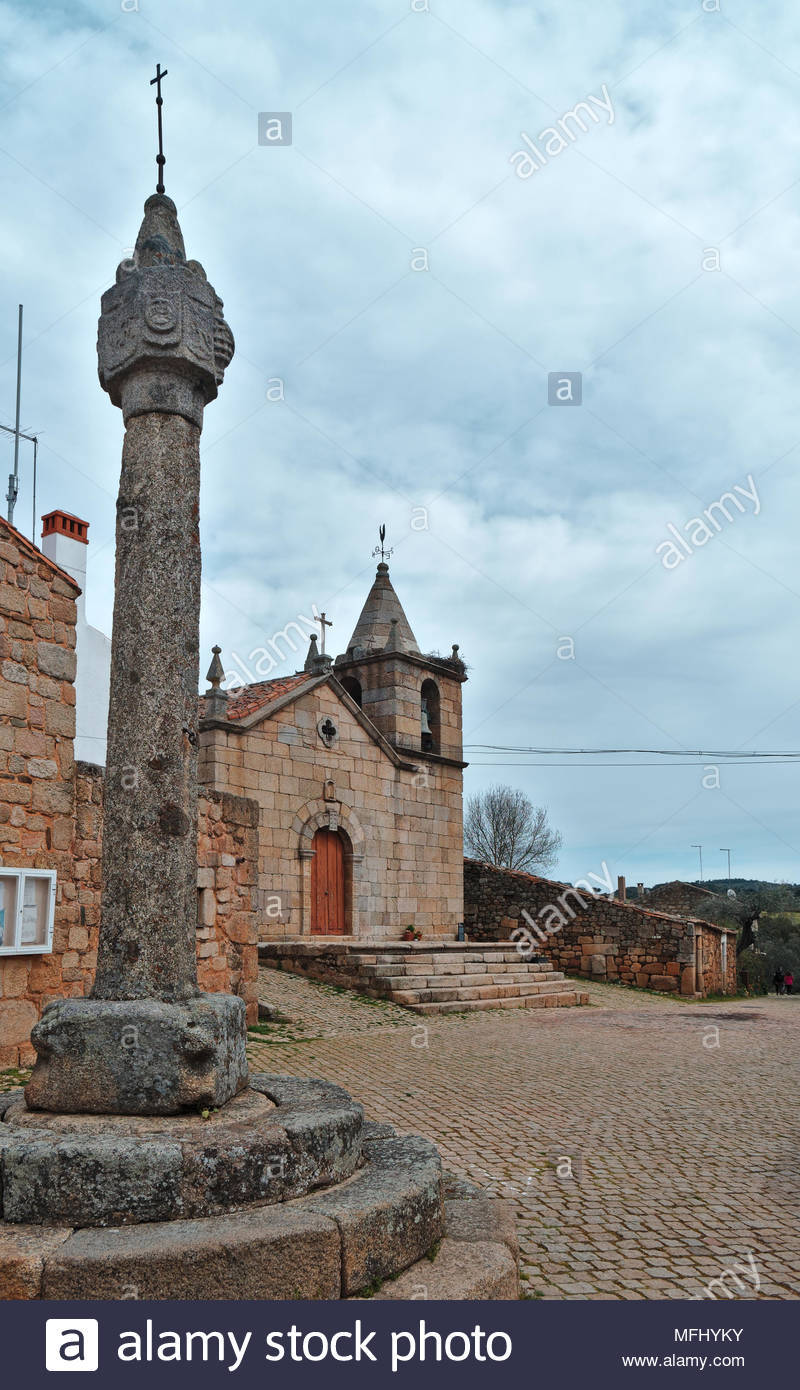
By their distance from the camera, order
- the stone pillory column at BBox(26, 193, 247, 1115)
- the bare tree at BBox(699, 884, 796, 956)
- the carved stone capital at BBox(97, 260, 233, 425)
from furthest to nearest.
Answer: the bare tree at BBox(699, 884, 796, 956), the carved stone capital at BBox(97, 260, 233, 425), the stone pillory column at BBox(26, 193, 247, 1115)

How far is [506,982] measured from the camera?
14875 millimetres

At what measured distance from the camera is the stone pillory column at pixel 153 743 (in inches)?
134

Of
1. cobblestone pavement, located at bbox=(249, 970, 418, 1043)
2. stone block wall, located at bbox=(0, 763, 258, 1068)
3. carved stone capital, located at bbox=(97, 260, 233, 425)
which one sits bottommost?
cobblestone pavement, located at bbox=(249, 970, 418, 1043)

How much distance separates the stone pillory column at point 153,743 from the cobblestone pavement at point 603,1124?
1.67 m

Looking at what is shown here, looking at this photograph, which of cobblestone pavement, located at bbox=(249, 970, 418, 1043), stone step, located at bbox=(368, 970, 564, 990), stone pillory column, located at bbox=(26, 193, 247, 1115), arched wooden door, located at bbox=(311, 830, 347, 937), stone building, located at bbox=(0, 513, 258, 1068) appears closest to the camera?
stone pillory column, located at bbox=(26, 193, 247, 1115)

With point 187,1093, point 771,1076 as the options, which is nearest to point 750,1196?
point 187,1093

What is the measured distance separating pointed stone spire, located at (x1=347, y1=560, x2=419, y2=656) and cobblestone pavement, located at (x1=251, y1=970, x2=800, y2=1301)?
908 cm

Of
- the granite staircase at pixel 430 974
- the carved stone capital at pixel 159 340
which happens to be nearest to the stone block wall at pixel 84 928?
the carved stone capital at pixel 159 340

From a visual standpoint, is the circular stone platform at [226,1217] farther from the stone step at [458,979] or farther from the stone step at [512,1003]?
the stone step at [458,979]

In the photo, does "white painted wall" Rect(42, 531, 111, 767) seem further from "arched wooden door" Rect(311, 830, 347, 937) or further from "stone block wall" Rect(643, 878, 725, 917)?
"stone block wall" Rect(643, 878, 725, 917)

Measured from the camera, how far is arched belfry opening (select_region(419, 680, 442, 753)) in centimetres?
2088

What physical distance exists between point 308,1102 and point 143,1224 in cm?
90

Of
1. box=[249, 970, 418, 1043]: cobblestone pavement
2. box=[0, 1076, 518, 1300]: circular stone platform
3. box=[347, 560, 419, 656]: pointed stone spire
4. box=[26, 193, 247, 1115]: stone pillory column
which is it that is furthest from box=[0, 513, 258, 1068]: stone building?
box=[347, 560, 419, 656]: pointed stone spire

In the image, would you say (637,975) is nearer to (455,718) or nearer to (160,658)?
(455,718)
